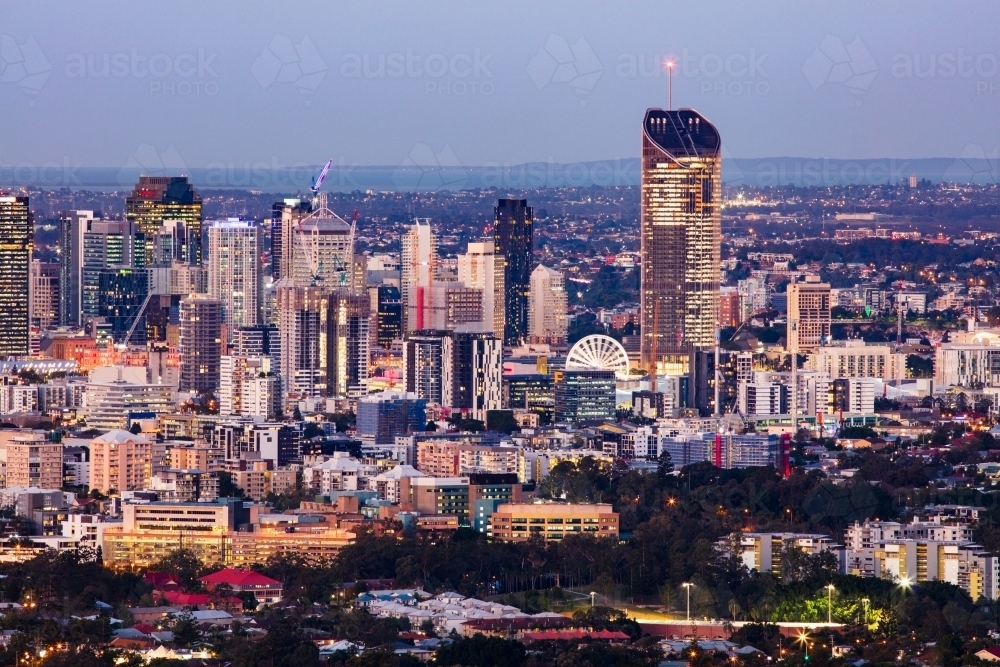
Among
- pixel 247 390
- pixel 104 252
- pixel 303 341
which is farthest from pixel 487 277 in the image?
pixel 247 390

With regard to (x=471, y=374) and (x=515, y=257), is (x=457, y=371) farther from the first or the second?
(x=515, y=257)

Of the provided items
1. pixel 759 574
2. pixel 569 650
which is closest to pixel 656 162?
pixel 759 574

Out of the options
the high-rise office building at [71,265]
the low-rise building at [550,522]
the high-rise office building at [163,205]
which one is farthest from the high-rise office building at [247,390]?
the low-rise building at [550,522]

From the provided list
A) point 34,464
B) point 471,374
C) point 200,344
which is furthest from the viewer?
point 200,344

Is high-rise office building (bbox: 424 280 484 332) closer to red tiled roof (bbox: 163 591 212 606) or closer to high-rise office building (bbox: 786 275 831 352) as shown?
high-rise office building (bbox: 786 275 831 352)

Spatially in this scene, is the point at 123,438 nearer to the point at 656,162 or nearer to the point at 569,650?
the point at 569,650

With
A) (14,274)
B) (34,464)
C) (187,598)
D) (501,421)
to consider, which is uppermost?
(14,274)
